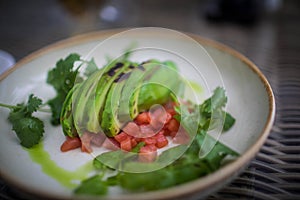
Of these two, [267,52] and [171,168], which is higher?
[267,52]

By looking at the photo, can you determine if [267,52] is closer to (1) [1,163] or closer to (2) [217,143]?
(2) [217,143]

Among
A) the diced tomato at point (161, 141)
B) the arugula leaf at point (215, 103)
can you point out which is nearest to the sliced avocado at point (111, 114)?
the diced tomato at point (161, 141)

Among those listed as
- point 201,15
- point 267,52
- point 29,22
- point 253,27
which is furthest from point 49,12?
point 267,52

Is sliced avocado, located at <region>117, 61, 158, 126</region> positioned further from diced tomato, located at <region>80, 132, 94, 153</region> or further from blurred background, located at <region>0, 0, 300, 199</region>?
blurred background, located at <region>0, 0, 300, 199</region>

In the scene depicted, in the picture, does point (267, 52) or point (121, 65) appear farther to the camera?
point (267, 52)

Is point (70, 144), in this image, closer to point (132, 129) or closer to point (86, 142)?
point (86, 142)

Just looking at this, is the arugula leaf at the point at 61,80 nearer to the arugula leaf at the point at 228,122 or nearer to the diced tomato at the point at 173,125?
the diced tomato at the point at 173,125
